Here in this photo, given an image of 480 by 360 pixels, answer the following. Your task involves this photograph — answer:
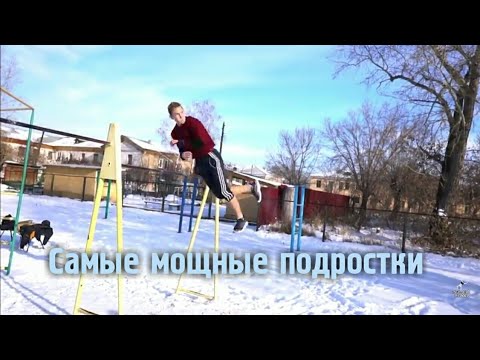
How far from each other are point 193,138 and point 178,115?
256 mm

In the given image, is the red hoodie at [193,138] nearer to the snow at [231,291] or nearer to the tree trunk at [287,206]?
the snow at [231,291]

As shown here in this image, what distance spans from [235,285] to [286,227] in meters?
6.61

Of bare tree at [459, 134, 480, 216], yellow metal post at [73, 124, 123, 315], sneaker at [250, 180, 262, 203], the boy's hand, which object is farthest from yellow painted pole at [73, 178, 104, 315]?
bare tree at [459, 134, 480, 216]

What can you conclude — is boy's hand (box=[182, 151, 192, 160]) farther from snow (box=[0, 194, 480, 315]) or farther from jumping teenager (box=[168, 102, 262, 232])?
snow (box=[0, 194, 480, 315])

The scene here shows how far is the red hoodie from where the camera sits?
330cm

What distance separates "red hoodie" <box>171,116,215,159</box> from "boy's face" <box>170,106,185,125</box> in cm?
4

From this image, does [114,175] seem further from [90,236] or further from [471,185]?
[471,185]

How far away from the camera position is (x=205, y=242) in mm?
7426

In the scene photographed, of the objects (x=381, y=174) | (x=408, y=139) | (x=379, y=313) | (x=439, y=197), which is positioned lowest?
(x=379, y=313)

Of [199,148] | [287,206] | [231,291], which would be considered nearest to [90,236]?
[199,148]

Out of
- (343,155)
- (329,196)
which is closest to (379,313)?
(329,196)

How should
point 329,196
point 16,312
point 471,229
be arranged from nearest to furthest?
point 16,312, point 471,229, point 329,196

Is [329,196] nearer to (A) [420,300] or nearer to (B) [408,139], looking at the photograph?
(B) [408,139]

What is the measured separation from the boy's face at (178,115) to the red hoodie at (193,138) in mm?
44
